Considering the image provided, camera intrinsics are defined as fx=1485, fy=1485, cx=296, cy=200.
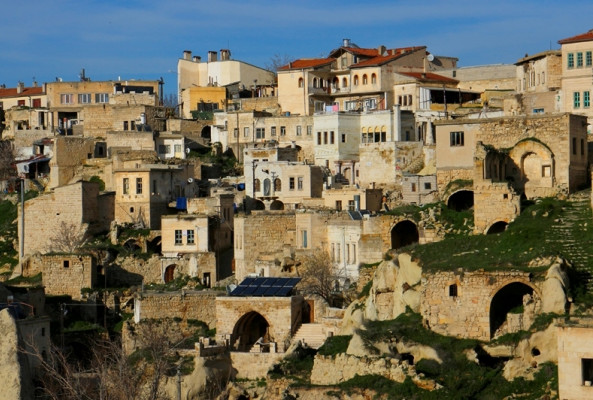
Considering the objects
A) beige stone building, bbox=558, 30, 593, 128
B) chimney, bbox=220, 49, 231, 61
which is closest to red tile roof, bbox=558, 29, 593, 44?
beige stone building, bbox=558, 30, 593, 128

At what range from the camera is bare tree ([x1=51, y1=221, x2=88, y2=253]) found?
206 ft

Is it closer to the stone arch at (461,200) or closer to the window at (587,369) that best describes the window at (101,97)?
the stone arch at (461,200)

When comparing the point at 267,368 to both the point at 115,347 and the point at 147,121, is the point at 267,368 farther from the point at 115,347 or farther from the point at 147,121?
the point at 147,121

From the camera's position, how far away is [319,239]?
184ft

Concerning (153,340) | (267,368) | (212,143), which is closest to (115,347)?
(153,340)

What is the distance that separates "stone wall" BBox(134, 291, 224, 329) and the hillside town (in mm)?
81

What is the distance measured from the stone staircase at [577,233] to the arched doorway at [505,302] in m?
1.58

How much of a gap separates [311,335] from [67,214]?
1833cm

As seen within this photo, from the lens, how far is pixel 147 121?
76562 mm

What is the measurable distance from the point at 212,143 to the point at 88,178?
819cm

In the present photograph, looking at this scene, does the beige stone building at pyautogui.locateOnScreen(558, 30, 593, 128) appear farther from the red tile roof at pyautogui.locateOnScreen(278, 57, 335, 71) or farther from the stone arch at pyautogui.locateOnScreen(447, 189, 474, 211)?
the red tile roof at pyautogui.locateOnScreen(278, 57, 335, 71)

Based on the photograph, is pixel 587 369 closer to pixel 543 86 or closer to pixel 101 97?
pixel 543 86

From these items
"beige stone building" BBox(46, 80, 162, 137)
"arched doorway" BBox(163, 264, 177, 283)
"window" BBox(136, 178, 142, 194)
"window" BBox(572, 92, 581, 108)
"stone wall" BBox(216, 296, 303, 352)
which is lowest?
"stone wall" BBox(216, 296, 303, 352)

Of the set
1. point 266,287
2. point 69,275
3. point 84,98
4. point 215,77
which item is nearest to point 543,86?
point 266,287
